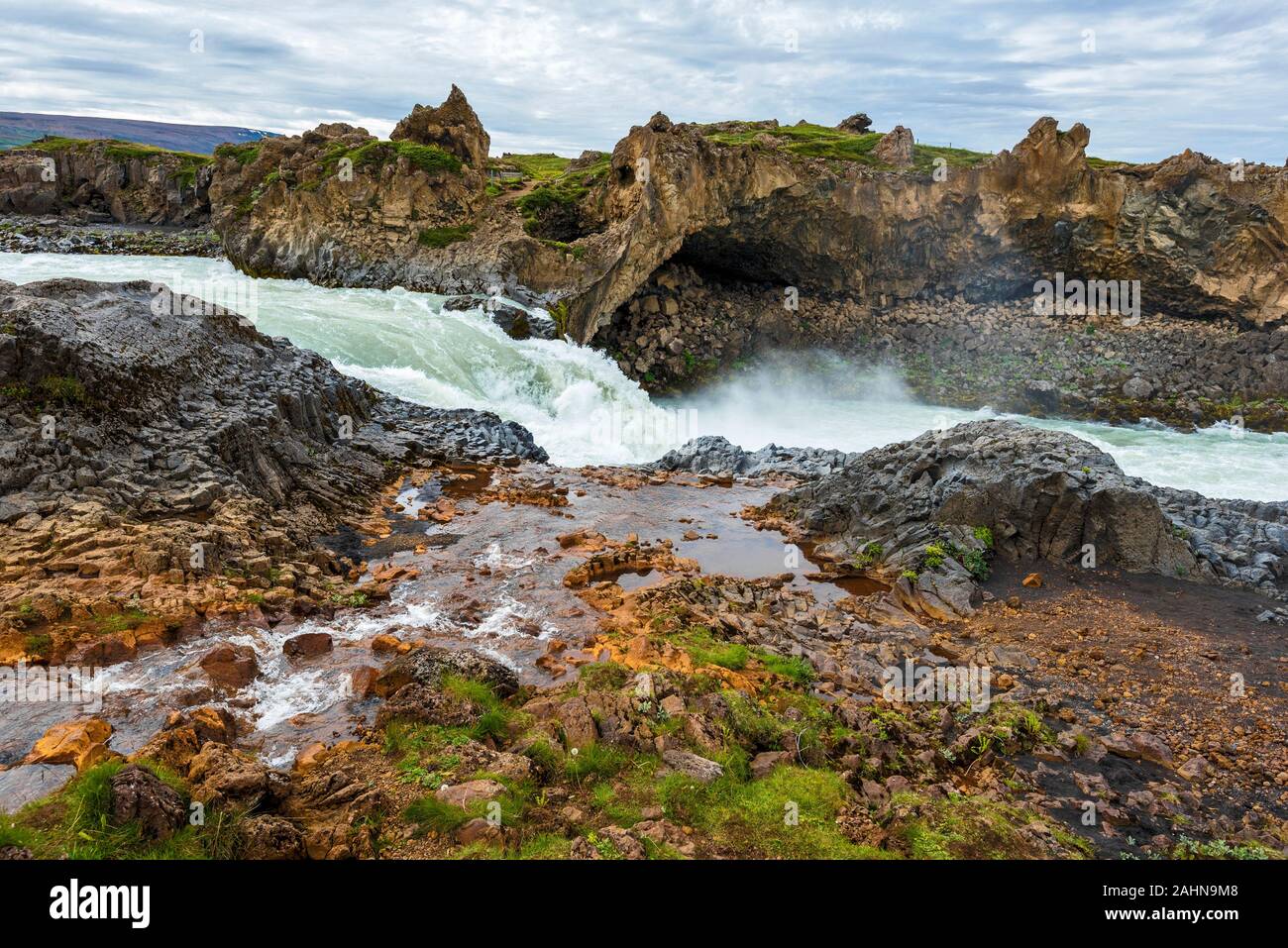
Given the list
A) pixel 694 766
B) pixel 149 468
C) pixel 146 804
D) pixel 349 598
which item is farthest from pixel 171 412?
pixel 694 766

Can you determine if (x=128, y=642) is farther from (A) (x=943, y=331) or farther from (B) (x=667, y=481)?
(A) (x=943, y=331)

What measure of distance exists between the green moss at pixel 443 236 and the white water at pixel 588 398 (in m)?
3.35

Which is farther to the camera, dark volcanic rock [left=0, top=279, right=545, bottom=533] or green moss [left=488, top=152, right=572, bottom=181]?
green moss [left=488, top=152, right=572, bottom=181]

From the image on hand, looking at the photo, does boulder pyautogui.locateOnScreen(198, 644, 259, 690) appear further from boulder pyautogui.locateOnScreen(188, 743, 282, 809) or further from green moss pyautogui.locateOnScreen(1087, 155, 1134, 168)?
green moss pyautogui.locateOnScreen(1087, 155, 1134, 168)

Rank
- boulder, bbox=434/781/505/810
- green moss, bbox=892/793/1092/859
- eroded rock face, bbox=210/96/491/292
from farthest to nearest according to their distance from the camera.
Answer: eroded rock face, bbox=210/96/491/292, green moss, bbox=892/793/1092/859, boulder, bbox=434/781/505/810

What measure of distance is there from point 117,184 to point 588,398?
194ft

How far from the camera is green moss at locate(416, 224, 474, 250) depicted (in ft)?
126

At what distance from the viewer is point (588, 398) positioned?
2812cm

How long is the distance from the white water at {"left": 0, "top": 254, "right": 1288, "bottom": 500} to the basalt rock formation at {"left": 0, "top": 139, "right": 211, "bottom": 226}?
90.6ft

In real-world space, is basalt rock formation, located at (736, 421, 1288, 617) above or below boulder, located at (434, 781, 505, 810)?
above

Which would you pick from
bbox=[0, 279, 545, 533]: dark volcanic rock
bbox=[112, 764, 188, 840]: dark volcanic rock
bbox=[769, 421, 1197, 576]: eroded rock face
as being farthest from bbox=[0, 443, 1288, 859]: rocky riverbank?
bbox=[0, 279, 545, 533]: dark volcanic rock
